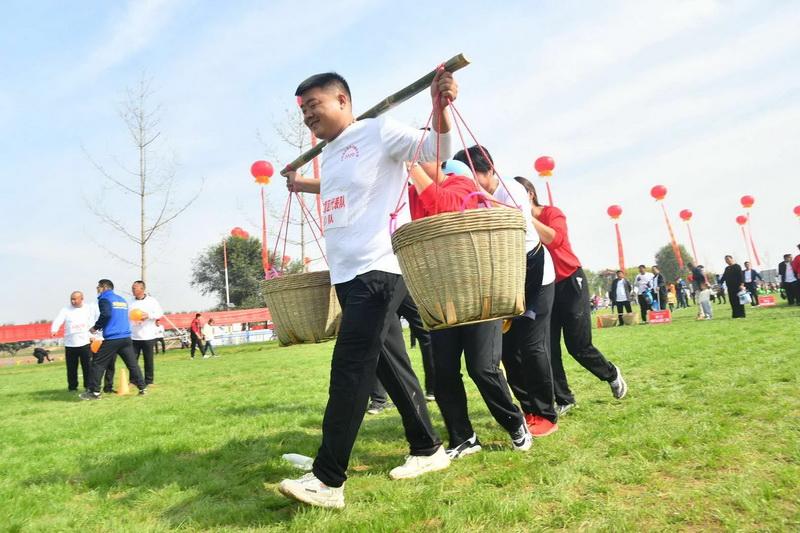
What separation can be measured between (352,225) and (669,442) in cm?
228

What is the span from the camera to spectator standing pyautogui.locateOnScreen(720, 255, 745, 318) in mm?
14477

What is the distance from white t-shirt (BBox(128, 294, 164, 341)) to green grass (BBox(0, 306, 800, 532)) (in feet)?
12.9

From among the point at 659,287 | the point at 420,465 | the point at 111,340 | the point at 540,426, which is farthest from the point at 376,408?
the point at 659,287

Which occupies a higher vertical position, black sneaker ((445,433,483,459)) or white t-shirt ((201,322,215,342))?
white t-shirt ((201,322,215,342))

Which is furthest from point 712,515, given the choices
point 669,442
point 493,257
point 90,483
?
point 90,483

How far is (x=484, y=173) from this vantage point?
3939 millimetres

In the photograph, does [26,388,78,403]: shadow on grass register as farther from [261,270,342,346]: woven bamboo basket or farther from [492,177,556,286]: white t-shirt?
[492,177,556,286]: white t-shirt

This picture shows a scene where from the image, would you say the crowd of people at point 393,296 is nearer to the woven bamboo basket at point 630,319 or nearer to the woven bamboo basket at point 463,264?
the woven bamboo basket at point 463,264

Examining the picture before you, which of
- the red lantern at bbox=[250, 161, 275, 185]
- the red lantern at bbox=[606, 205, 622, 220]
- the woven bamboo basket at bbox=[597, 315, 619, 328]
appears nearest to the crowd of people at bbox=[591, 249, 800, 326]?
the woven bamboo basket at bbox=[597, 315, 619, 328]

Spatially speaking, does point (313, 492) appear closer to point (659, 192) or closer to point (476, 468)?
point (476, 468)

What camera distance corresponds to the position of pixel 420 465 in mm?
3182

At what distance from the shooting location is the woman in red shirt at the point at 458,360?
11.1 feet

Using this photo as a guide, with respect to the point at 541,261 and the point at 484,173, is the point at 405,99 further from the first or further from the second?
the point at 541,261

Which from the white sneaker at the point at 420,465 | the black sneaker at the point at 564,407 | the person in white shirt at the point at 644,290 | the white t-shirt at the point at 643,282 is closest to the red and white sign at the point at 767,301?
the person in white shirt at the point at 644,290
